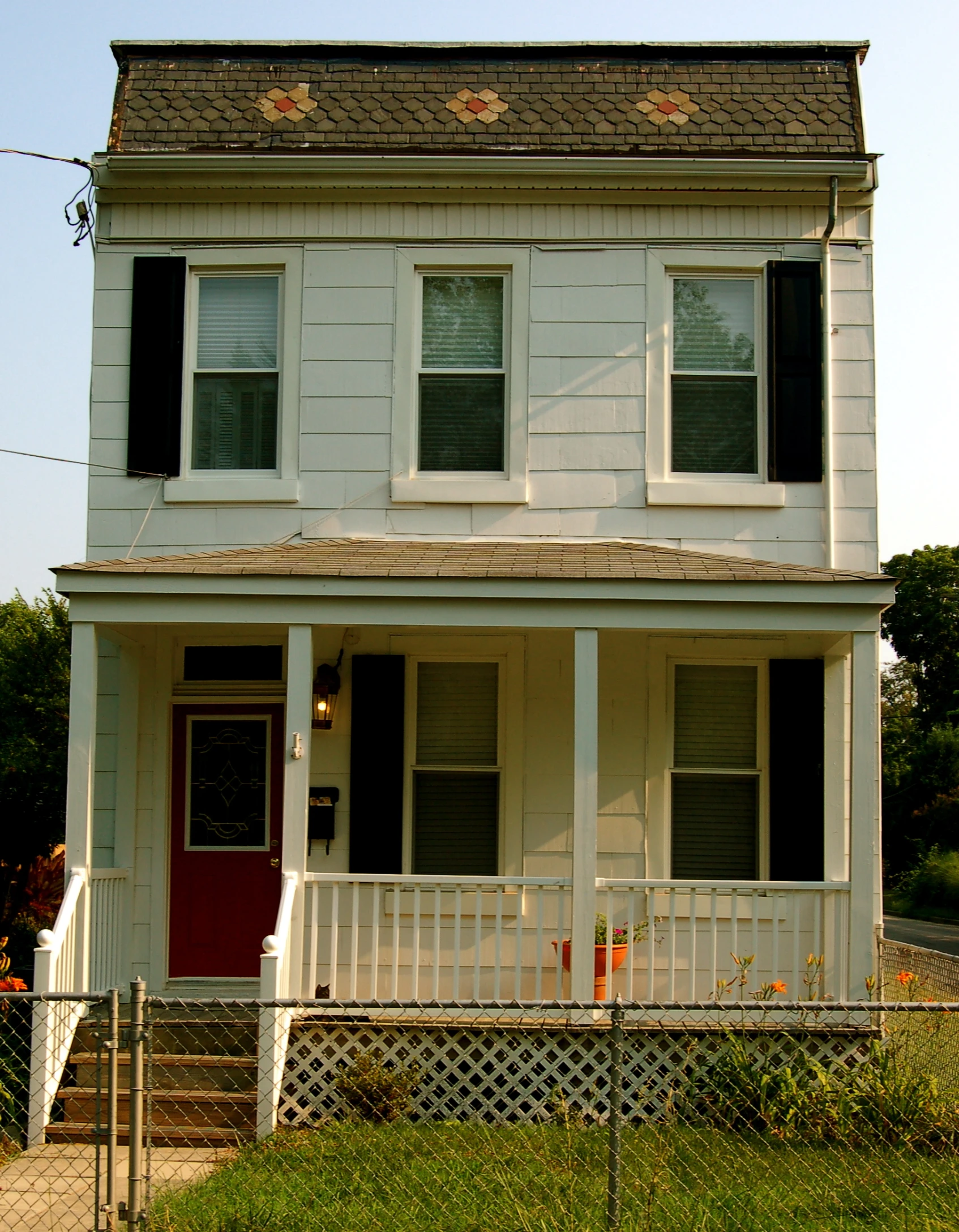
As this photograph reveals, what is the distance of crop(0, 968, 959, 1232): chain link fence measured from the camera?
531cm

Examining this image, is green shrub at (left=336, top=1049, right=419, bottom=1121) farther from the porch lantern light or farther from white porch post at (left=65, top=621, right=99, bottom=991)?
the porch lantern light

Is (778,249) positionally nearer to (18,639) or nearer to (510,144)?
(510,144)

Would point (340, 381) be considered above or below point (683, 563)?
above

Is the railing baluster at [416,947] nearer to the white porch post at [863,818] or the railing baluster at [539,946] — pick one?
the railing baluster at [539,946]

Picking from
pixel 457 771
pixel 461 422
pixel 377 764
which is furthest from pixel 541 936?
pixel 461 422

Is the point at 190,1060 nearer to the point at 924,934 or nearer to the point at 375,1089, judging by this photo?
the point at 375,1089

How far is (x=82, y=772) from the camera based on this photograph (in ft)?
25.8

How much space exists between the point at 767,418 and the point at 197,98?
5054 millimetres

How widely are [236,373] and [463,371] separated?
171 cm

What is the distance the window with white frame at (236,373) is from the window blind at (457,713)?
2028 millimetres

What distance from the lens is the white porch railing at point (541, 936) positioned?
7.77m

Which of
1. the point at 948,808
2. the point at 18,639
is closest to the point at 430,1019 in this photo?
the point at 18,639

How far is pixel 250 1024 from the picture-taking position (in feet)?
25.7

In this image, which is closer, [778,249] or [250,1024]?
[250,1024]
